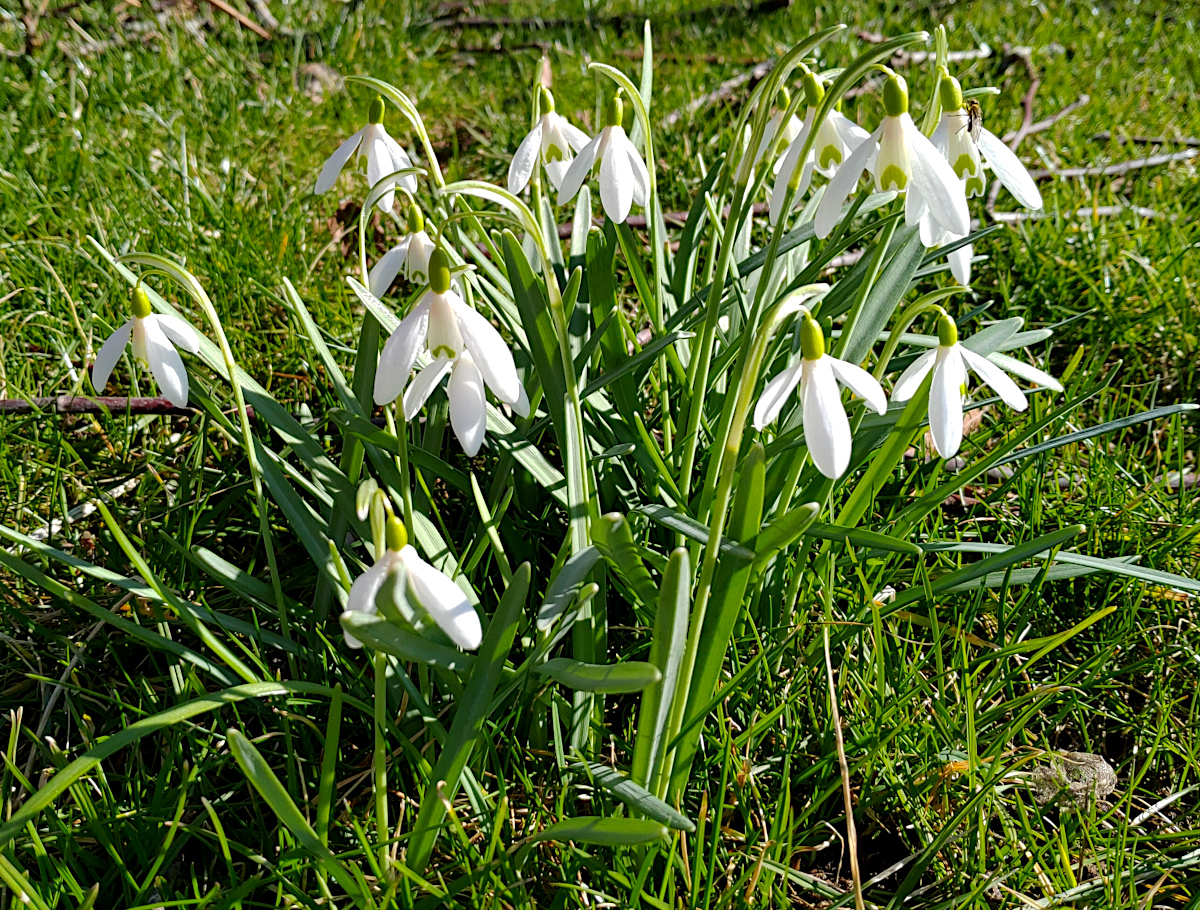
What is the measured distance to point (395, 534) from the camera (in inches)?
30.7

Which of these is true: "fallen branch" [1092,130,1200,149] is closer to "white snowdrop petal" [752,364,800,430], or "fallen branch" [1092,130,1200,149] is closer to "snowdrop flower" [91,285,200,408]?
"white snowdrop petal" [752,364,800,430]

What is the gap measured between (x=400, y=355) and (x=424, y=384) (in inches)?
2.6

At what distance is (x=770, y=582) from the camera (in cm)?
125

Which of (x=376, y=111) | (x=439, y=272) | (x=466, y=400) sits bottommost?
(x=466, y=400)

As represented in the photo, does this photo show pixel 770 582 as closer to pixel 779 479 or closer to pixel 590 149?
pixel 779 479

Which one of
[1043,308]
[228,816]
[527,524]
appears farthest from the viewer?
[1043,308]

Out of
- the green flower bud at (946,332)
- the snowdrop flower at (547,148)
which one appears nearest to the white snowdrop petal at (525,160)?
the snowdrop flower at (547,148)

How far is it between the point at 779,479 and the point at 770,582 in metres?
0.14

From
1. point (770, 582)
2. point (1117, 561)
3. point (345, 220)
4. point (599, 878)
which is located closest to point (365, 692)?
point (599, 878)

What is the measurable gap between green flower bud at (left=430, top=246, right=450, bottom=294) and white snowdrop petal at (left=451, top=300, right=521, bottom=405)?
2 centimetres

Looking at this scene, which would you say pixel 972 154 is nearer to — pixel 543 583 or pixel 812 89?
pixel 812 89

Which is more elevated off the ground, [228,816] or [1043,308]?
[1043,308]

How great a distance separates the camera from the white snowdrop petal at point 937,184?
35.9 inches

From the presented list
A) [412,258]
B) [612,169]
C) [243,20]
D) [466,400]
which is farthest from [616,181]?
[243,20]
